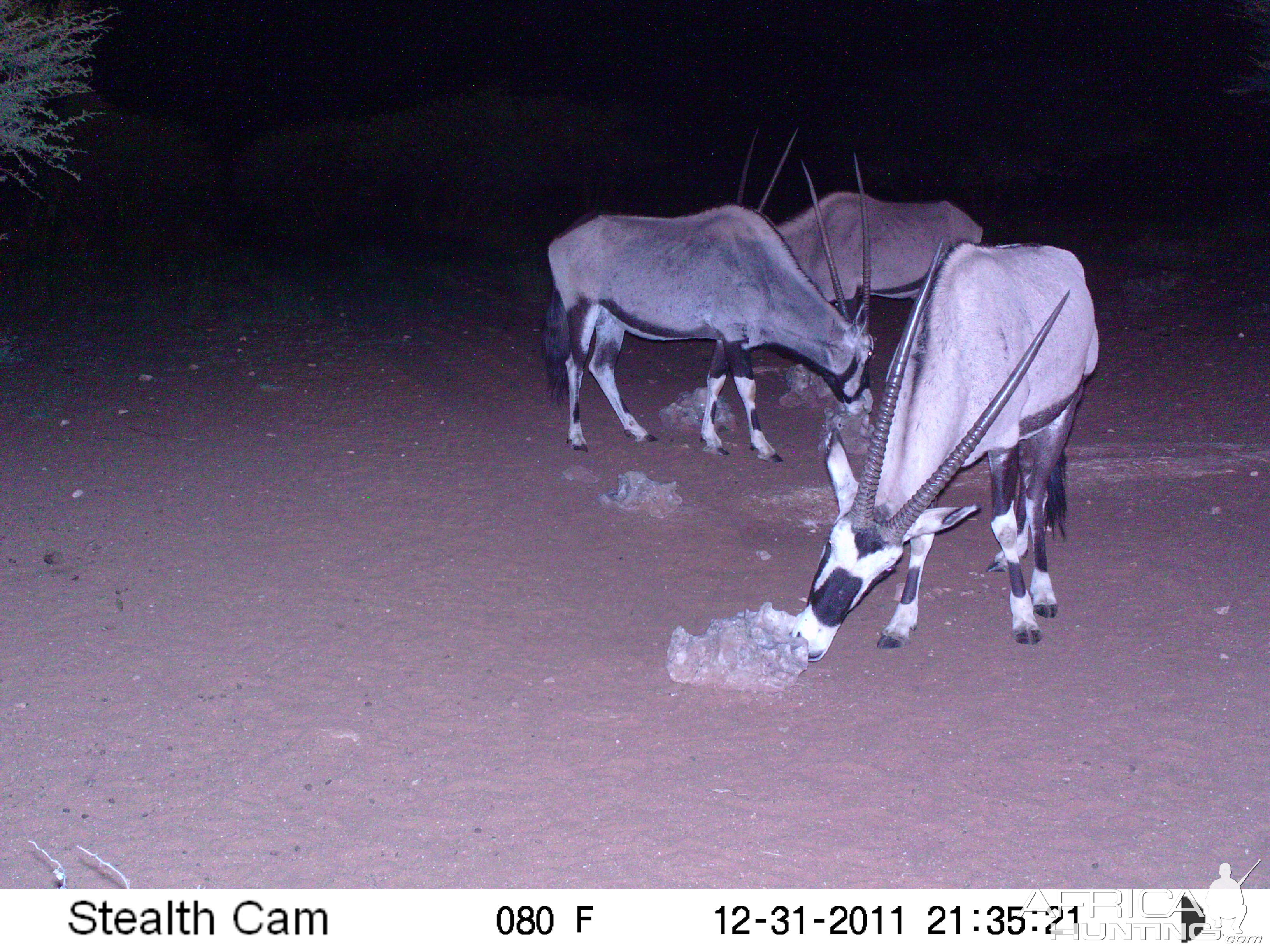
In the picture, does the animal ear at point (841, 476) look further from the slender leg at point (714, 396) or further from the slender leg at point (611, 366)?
the slender leg at point (611, 366)

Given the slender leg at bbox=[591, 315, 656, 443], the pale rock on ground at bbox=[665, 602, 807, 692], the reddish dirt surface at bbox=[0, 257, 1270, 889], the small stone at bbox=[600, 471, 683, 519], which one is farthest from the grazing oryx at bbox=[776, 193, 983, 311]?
the pale rock on ground at bbox=[665, 602, 807, 692]

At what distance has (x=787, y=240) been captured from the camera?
10.6 metres

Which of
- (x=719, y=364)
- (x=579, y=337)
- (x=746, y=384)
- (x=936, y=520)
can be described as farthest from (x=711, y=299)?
(x=936, y=520)

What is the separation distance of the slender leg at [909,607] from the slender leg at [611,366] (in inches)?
136

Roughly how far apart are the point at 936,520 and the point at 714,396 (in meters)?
3.87

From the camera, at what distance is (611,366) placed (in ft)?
30.0

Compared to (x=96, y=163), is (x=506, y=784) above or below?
above

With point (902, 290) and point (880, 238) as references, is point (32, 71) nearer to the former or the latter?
point (880, 238)

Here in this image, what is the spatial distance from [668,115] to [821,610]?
22.9 metres

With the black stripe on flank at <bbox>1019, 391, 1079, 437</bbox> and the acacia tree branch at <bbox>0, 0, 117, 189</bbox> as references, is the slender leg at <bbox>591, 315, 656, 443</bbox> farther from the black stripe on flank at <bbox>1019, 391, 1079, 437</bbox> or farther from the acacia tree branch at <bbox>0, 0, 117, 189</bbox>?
the acacia tree branch at <bbox>0, 0, 117, 189</bbox>

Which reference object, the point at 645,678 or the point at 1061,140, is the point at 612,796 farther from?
the point at 1061,140

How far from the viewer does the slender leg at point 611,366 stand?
8.83m

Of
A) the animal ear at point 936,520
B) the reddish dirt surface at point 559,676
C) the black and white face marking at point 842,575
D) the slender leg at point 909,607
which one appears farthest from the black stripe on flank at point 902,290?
the black and white face marking at point 842,575

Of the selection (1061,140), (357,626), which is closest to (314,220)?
(1061,140)
